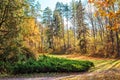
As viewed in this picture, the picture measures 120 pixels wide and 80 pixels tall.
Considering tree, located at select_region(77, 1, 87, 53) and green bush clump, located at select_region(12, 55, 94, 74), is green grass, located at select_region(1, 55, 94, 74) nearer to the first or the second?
green bush clump, located at select_region(12, 55, 94, 74)

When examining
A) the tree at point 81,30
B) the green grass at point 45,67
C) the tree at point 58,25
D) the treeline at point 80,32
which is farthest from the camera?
the tree at point 58,25

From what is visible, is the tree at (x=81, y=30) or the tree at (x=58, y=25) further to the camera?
the tree at (x=58, y=25)

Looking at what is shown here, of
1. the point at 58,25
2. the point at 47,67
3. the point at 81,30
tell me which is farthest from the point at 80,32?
the point at 47,67

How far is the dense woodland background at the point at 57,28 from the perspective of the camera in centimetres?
2109

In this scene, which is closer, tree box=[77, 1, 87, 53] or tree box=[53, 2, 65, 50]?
tree box=[77, 1, 87, 53]

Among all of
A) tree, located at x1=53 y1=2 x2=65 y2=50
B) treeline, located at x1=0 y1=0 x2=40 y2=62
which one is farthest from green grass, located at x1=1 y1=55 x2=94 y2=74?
tree, located at x1=53 y1=2 x2=65 y2=50

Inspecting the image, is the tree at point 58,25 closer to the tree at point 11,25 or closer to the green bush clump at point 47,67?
the green bush clump at point 47,67

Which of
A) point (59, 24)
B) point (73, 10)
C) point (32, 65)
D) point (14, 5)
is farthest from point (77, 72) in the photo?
point (59, 24)

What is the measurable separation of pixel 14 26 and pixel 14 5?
65.5 inches

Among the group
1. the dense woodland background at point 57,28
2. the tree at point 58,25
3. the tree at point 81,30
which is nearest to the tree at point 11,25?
the dense woodland background at point 57,28

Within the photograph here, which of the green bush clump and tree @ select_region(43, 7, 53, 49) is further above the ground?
tree @ select_region(43, 7, 53, 49)

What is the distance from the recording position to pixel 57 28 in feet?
235

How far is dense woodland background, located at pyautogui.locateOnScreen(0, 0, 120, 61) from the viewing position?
69.2ft

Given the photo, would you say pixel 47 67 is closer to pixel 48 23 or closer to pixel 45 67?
A: pixel 45 67
